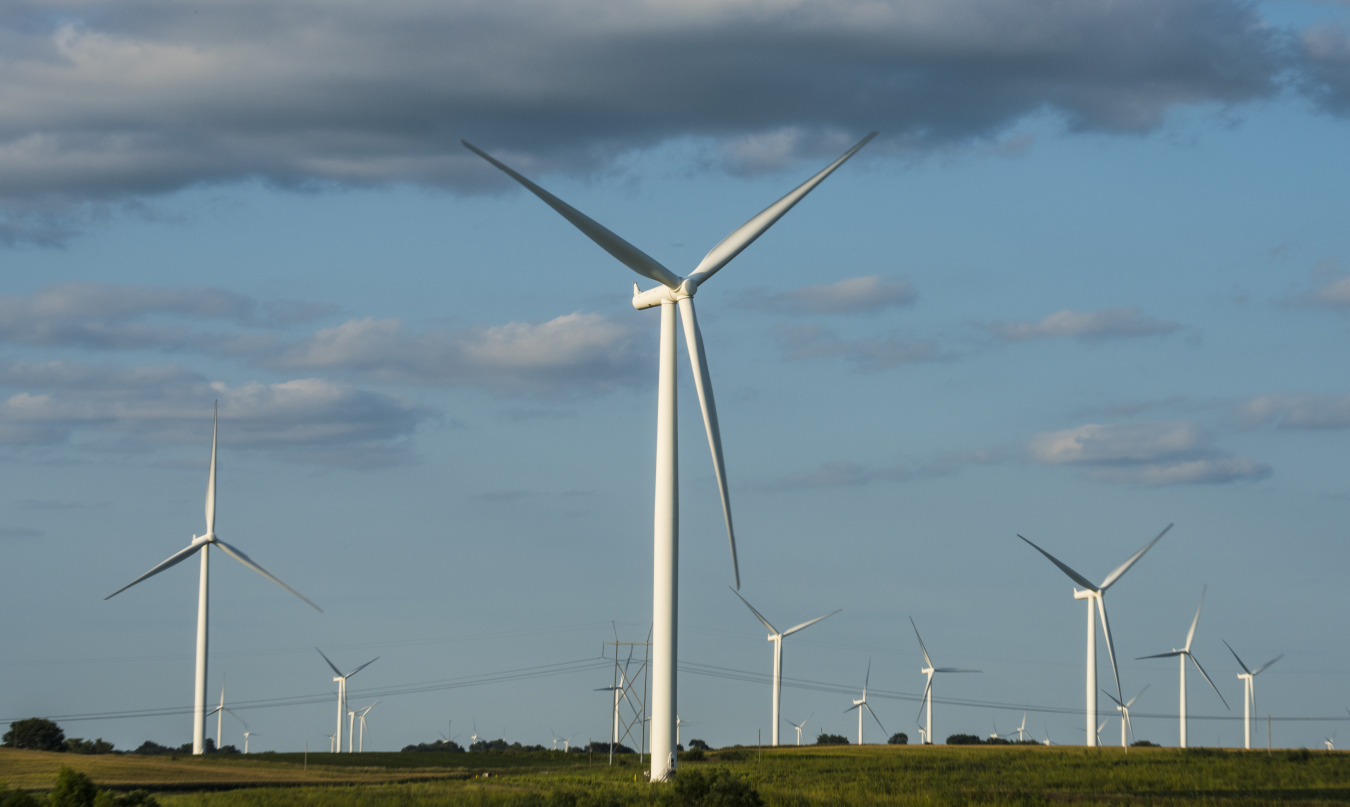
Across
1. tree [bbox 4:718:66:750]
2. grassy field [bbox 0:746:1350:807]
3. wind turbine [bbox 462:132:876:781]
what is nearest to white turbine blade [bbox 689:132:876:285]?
wind turbine [bbox 462:132:876:781]

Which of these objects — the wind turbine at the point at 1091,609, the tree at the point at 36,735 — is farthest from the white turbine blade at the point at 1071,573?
the tree at the point at 36,735

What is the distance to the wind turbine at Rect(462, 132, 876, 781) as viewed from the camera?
60.9 metres

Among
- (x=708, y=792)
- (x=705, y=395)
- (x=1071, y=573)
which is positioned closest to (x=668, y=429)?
(x=705, y=395)

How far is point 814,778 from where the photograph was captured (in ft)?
247

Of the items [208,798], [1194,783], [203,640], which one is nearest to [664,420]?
[208,798]

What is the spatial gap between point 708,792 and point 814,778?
28.7 meters

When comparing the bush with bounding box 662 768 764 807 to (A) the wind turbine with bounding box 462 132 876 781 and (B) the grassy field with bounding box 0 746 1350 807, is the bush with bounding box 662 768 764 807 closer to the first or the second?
(B) the grassy field with bounding box 0 746 1350 807

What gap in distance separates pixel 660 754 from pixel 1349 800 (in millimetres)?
31892

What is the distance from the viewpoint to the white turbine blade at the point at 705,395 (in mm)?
59556

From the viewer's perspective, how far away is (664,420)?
63125mm

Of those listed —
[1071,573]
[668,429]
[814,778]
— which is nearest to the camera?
[668,429]

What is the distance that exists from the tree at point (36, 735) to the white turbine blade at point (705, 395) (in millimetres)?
105761

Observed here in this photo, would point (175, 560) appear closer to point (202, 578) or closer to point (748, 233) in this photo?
point (202, 578)

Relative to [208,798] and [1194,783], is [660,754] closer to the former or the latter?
[208,798]
